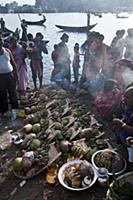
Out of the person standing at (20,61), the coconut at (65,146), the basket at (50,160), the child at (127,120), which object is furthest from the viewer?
the person standing at (20,61)

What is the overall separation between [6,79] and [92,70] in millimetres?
3132

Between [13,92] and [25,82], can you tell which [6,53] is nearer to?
[13,92]

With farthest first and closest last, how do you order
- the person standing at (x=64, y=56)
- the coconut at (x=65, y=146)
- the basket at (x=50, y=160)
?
the person standing at (x=64, y=56)
the coconut at (x=65, y=146)
the basket at (x=50, y=160)

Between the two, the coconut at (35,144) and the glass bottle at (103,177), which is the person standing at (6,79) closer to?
the coconut at (35,144)

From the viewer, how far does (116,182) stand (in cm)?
331

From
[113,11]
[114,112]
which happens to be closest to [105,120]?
[114,112]

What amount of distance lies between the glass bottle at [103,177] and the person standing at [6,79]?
3242mm

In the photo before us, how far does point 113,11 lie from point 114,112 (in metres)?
86.4

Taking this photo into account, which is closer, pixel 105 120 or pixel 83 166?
pixel 83 166

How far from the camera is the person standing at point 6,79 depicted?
6.22m

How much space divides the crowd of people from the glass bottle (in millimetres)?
786

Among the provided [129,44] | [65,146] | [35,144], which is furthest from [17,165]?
[129,44]

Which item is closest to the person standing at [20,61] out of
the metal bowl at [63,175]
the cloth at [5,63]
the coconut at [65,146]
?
the cloth at [5,63]

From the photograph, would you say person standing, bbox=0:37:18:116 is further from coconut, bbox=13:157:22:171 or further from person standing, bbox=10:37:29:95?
coconut, bbox=13:157:22:171
